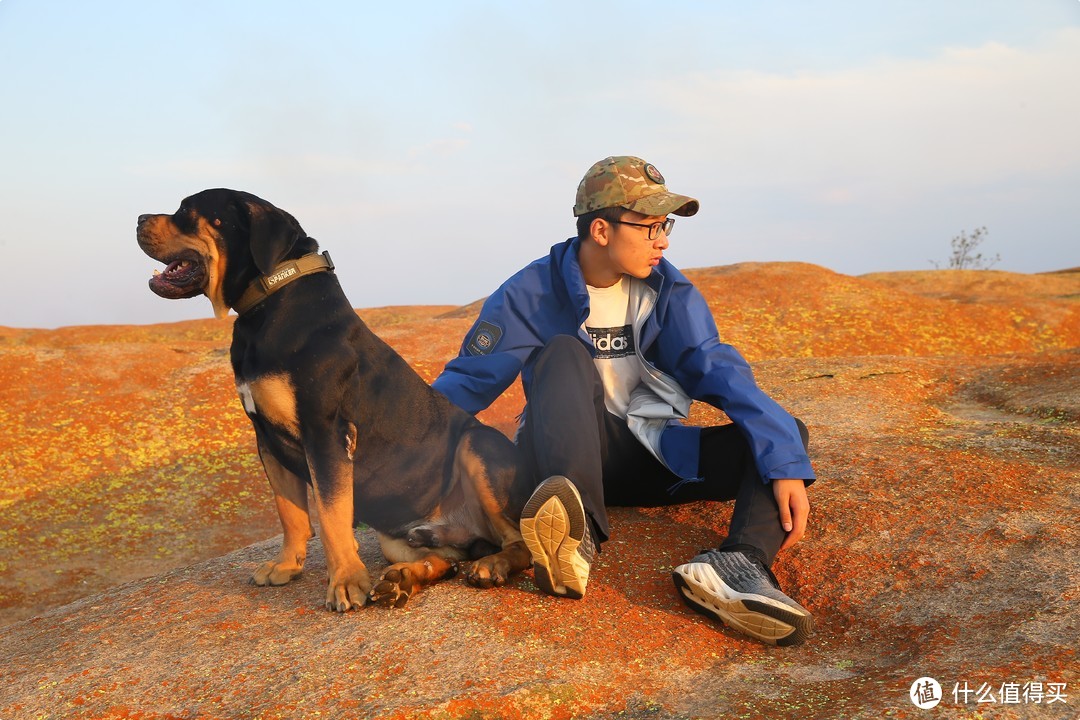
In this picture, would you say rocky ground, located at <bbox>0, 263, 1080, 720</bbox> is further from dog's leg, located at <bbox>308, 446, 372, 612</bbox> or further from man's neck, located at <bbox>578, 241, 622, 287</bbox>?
man's neck, located at <bbox>578, 241, 622, 287</bbox>

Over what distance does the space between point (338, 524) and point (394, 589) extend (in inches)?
16.3

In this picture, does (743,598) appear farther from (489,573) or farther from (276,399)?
(276,399)

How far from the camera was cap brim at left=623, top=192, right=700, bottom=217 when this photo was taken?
16.0 ft

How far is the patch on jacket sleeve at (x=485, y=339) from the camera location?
5.20 m

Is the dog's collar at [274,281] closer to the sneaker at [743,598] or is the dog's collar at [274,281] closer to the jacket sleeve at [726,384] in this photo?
the jacket sleeve at [726,384]

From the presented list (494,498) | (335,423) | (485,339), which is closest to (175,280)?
(335,423)

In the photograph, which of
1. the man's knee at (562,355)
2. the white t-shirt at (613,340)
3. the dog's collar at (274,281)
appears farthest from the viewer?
the white t-shirt at (613,340)

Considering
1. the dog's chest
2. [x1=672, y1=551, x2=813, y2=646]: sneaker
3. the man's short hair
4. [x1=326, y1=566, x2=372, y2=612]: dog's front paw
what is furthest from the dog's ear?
[x1=672, y1=551, x2=813, y2=646]: sneaker

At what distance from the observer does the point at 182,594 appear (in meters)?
4.78

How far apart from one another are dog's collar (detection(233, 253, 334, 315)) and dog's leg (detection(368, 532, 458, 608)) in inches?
55.5

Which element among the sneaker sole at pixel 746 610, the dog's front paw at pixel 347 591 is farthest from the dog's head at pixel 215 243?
the sneaker sole at pixel 746 610

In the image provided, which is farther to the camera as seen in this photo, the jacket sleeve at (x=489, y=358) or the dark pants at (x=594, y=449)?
the jacket sleeve at (x=489, y=358)

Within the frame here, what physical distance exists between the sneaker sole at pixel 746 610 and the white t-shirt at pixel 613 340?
1.39 m

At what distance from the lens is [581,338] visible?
5238 millimetres
